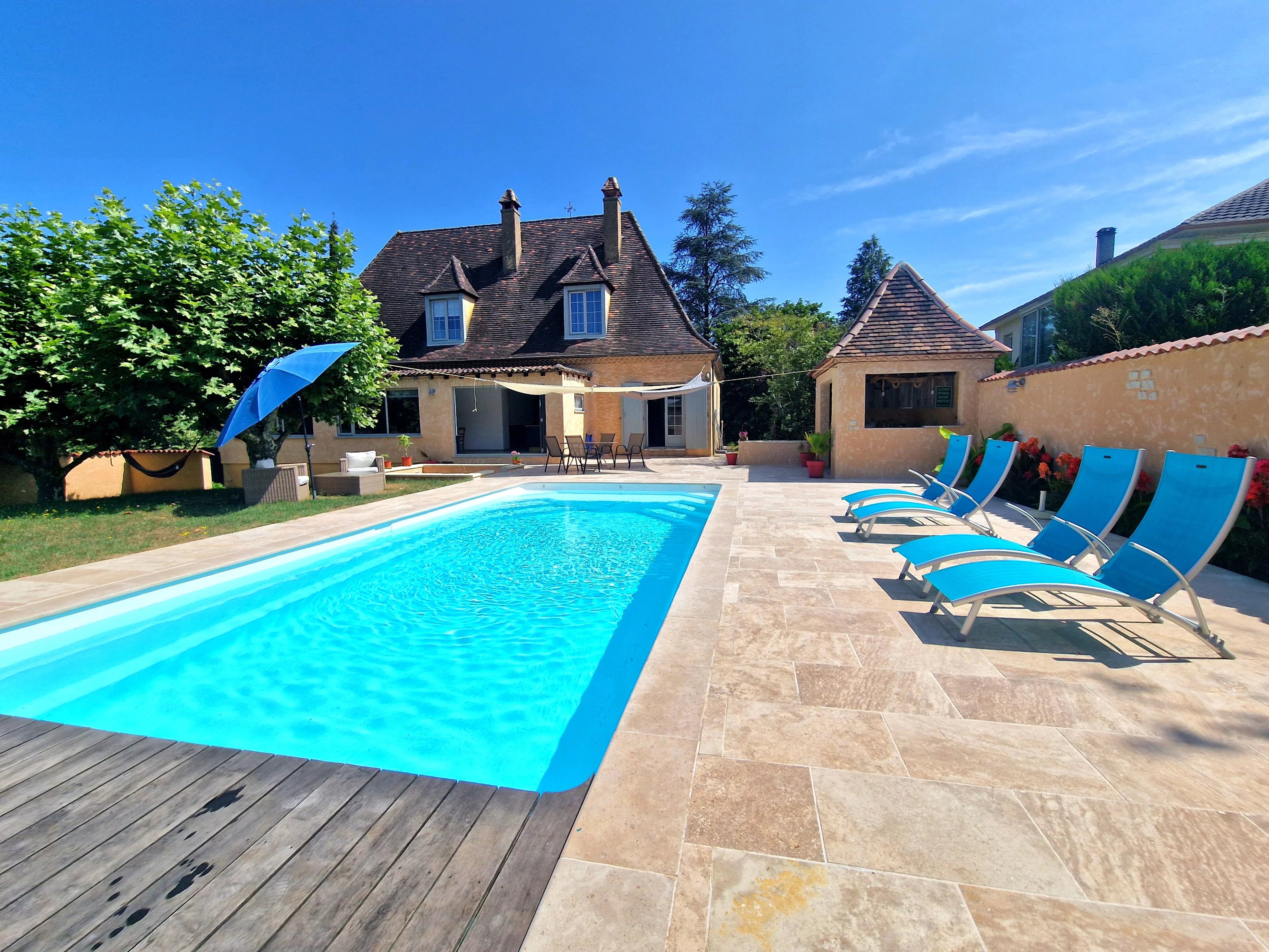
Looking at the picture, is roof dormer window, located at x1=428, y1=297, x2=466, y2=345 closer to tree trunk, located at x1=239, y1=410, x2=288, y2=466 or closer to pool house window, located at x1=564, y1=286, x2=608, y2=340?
pool house window, located at x1=564, y1=286, x2=608, y2=340

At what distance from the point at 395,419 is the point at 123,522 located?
10.1 m

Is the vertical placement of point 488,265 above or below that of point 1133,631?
above

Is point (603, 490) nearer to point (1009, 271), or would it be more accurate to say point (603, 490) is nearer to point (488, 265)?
point (488, 265)

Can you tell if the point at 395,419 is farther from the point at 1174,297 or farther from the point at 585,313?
the point at 1174,297

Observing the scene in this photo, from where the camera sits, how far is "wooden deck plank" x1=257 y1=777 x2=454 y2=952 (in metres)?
1.48

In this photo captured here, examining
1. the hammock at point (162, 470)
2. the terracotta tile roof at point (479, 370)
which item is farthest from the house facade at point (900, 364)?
the hammock at point (162, 470)

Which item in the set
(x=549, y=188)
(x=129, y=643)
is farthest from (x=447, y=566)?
(x=549, y=188)

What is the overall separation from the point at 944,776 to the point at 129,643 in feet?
18.6

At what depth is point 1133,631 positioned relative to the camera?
346 centimetres

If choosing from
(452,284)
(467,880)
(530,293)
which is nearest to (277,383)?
(467,880)

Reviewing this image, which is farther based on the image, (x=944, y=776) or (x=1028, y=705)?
(x=1028, y=705)

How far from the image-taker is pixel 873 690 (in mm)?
2768

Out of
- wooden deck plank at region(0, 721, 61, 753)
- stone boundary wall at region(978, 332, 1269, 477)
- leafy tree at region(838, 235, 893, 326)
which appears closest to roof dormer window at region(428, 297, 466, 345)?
stone boundary wall at region(978, 332, 1269, 477)

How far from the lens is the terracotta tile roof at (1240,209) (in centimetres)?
1348
